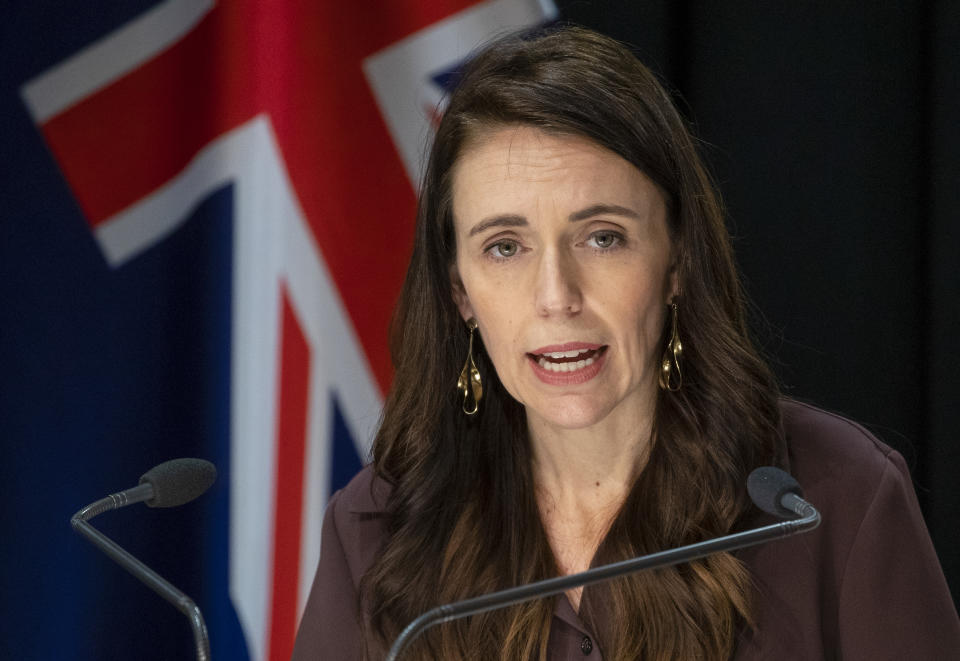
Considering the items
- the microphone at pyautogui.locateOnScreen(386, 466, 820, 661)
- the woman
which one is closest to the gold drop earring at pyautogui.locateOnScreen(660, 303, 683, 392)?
the woman

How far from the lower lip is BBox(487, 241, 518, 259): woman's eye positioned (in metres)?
A: 0.15

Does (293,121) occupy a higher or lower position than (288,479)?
higher

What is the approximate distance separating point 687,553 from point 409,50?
131 centimetres

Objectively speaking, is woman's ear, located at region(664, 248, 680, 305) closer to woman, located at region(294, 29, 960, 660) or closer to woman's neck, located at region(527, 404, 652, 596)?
woman, located at region(294, 29, 960, 660)

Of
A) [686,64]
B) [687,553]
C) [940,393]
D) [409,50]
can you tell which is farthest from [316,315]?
[687,553]

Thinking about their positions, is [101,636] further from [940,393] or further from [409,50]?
[940,393]

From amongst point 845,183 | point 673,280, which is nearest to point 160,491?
point 673,280

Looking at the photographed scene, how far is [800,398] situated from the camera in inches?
81.7

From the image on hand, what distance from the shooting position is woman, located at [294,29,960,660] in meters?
1.42

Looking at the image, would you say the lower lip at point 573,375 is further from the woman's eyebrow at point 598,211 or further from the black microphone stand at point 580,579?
the black microphone stand at point 580,579

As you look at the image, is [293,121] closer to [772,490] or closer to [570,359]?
[570,359]

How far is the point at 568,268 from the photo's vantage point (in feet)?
4.64

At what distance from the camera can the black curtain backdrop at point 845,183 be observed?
1956 millimetres

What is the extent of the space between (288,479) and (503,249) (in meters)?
0.82
